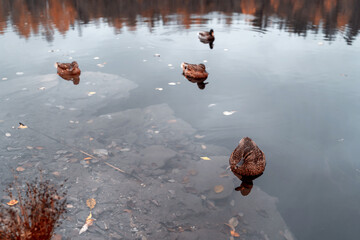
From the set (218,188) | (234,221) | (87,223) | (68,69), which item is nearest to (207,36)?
(68,69)

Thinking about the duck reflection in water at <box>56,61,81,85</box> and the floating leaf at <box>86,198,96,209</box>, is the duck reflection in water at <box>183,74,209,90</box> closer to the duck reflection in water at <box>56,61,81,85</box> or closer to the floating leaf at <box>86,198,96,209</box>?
the duck reflection in water at <box>56,61,81,85</box>

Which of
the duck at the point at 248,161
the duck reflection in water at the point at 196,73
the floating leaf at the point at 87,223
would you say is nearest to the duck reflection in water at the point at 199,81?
the duck reflection in water at the point at 196,73

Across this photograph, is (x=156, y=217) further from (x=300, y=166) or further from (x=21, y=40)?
(x=21, y=40)

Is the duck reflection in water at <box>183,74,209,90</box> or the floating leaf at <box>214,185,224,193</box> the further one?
the duck reflection in water at <box>183,74,209,90</box>

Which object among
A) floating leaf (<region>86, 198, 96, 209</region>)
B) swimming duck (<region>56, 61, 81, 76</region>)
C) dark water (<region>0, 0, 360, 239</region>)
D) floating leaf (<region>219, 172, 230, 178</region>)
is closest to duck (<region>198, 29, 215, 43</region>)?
dark water (<region>0, 0, 360, 239</region>)

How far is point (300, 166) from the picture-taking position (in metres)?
5.20

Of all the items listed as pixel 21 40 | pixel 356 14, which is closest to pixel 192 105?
pixel 21 40

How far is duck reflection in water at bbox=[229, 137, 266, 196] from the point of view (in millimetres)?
4805

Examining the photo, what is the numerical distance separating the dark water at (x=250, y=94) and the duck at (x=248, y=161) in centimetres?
22

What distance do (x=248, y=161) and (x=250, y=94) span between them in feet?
12.3

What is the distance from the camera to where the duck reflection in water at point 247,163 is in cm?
480

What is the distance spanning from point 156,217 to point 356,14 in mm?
27588

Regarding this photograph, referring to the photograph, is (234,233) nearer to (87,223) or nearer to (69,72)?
(87,223)

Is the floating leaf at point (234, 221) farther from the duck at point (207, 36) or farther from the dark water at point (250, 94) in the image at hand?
the duck at point (207, 36)
